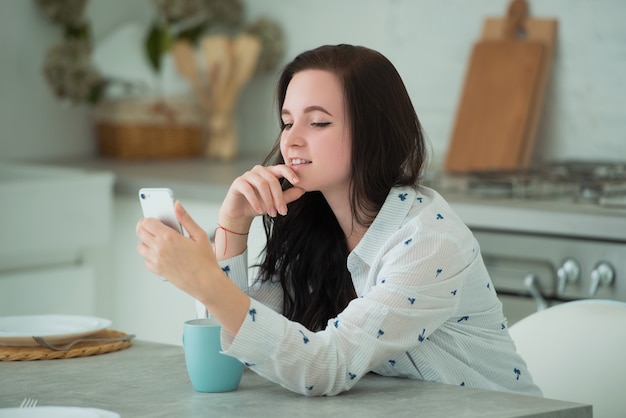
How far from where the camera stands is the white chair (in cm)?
159

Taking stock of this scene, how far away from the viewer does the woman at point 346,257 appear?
1270mm

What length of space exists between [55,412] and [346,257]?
591 mm

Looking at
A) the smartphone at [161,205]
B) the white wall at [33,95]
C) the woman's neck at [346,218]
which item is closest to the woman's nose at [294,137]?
the woman's neck at [346,218]

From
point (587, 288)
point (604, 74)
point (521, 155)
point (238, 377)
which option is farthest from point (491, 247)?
point (238, 377)

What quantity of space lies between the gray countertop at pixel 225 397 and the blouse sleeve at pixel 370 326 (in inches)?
1.3

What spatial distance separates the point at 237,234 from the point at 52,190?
4.45 feet

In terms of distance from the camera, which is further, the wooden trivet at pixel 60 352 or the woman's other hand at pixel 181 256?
the wooden trivet at pixel 60 352

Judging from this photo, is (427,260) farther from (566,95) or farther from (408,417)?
(566,95)

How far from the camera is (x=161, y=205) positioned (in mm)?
1279

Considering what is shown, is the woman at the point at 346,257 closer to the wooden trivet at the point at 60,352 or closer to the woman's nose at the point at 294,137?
the woman's nose at the point at 294,137

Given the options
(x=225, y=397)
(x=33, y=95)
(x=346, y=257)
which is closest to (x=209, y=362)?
(x=225, y=397)

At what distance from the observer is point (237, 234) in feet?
5.24

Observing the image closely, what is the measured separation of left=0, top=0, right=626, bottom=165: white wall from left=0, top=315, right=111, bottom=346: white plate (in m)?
0.98

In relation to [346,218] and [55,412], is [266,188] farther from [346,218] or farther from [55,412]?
[55,412]
